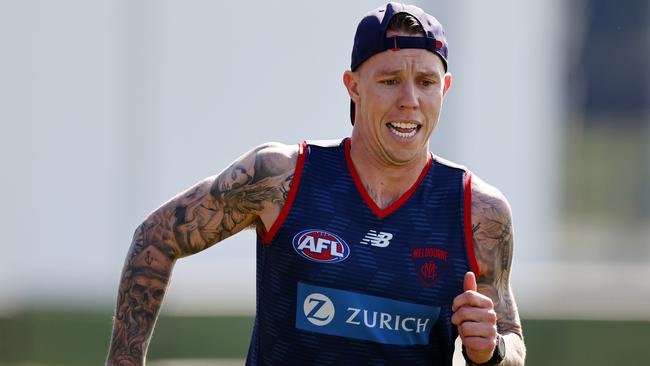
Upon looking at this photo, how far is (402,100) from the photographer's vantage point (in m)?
4.49

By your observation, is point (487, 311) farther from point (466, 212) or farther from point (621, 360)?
point (621, 360)

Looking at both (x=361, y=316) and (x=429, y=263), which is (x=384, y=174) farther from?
(x=361, y=316)

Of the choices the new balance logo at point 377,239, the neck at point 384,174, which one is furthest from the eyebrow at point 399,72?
the new balance logo at point 377,239

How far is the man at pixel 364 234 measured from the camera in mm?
4477

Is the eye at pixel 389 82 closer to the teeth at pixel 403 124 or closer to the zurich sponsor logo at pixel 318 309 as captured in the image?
the teeth at pixel 403 124

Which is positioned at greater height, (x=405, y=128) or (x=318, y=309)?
(x=405, y=128)

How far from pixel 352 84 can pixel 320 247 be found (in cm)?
65

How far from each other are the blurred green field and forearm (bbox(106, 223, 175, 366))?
6.56 m

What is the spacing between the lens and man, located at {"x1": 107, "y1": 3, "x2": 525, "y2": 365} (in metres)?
4.48

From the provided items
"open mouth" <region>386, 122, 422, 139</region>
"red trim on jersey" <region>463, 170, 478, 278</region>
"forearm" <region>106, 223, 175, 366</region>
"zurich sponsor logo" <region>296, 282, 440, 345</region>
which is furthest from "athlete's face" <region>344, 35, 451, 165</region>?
"forearm" <region>106, 223, 175, 366</region>

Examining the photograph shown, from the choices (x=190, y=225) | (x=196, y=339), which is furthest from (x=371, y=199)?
(x=196, y=339)

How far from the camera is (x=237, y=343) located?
36.9 ft

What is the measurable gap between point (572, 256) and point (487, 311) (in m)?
9.28

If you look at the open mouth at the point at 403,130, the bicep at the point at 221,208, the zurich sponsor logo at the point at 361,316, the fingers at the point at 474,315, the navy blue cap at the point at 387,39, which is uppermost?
the navy blue cap at the point at 387,39
